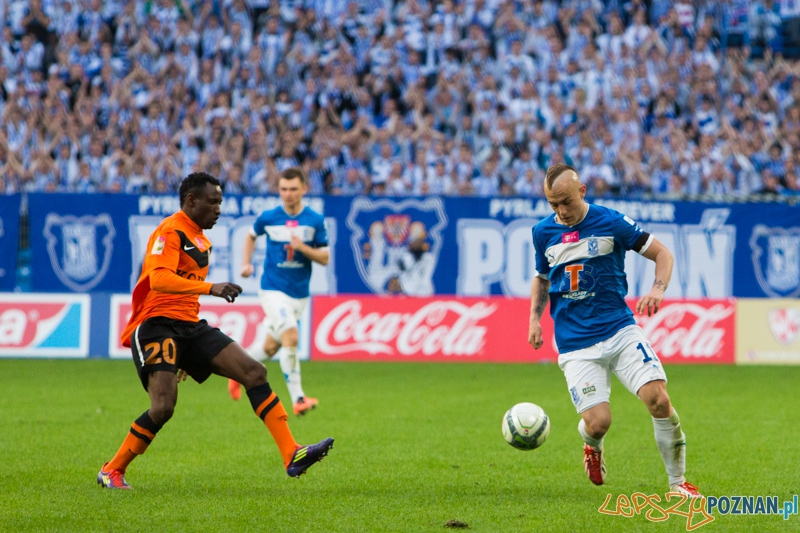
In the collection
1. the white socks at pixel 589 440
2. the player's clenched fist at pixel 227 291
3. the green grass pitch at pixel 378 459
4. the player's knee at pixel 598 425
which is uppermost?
the player's clenched fist at pixel 227 291

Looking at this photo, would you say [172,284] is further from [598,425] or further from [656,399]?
[656,399]

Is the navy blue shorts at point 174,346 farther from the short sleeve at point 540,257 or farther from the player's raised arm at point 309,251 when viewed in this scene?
the player's raised arm at point 309,251

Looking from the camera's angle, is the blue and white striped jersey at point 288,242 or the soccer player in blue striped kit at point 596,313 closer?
the soccer player in blue striped kit at point 596,313

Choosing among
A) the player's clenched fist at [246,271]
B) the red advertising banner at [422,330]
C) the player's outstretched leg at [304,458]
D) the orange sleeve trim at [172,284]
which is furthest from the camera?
the red advertising banner at [422,330]

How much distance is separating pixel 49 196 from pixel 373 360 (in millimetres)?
6181

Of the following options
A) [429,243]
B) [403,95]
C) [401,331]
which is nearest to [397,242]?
[429,243]

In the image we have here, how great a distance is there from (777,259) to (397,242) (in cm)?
654

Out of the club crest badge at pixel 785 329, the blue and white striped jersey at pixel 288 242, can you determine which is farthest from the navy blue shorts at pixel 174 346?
the club crest badge at pixel 785 329

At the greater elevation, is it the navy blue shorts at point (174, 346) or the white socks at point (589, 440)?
the navy blue shorts at point (174, 346)

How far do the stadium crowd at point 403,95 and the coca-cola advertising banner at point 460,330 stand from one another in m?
2.78

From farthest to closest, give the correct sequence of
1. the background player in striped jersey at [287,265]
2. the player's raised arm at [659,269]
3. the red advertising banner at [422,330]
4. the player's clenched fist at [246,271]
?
the red advertising banner at [422,330], the background player in striped jersey at [287,265], the player's clenched fist at [246,271], the player's raised arm at [659,269]

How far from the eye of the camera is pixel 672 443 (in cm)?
654

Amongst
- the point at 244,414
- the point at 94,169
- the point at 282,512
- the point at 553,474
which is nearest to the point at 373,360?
the point at 244,414

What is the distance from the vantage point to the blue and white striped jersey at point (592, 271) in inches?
261
